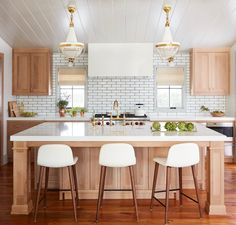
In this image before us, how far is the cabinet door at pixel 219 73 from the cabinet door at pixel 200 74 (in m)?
0.13

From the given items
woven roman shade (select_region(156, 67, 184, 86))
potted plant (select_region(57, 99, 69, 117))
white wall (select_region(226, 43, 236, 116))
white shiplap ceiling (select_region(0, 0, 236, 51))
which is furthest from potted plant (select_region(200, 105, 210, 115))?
potted plant (select_region(57, 99, 69, 117))

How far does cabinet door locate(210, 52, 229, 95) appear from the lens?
23.7ft

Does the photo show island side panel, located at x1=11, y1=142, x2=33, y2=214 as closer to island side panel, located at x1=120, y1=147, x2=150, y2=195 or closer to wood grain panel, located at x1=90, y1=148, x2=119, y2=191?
wood grain panel, located at x1=90, y1=148, x2=119, y2=191

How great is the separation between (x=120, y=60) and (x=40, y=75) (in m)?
1.81

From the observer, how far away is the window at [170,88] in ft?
24.7

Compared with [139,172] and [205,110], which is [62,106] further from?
[139,172]

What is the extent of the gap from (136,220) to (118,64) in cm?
380

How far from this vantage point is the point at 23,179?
12.5ft

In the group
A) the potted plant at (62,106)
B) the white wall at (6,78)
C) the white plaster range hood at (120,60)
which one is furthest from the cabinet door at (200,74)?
the white wall at (6,78)

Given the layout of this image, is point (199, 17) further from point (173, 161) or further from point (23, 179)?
point (23, 179)

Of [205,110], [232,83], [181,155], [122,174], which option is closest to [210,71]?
[232,83]

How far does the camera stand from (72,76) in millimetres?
7508

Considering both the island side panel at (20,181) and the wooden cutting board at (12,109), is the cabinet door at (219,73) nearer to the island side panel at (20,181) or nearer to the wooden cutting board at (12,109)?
the wooden cutting board at (12,109)

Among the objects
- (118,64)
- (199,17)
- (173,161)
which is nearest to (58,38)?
(118,64)
